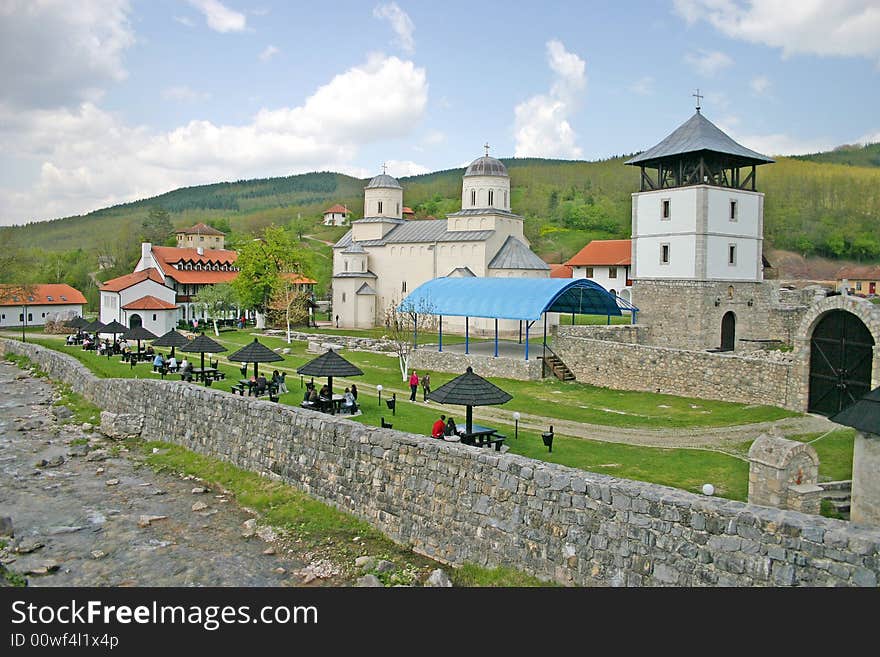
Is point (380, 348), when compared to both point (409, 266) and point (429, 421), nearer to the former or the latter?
point (409, 266)

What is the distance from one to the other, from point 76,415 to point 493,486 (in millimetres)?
20371

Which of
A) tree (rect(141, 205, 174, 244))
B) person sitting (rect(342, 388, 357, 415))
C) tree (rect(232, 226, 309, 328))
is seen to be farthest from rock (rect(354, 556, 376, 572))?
tree (rect(141, 205, 174, 244))

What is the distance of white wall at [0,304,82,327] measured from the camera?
189 ft

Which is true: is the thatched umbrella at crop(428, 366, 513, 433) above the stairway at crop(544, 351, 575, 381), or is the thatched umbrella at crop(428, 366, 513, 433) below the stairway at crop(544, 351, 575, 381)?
above

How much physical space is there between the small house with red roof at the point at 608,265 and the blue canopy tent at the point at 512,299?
81.5ft

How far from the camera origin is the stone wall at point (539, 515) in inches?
304

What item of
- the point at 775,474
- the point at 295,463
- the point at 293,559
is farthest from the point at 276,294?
the point at 775,474

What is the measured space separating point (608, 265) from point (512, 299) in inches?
1228

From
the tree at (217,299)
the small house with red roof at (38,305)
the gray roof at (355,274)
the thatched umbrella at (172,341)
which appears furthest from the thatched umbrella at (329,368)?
the small house with red roof at (38,305)

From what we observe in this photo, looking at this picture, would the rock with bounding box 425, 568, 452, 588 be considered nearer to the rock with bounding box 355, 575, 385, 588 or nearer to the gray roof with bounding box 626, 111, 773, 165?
the rock with bounding box 355, 575, 385, 588

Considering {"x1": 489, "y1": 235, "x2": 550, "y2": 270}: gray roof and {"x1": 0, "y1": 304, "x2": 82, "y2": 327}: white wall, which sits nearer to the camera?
{"x1": 489, "y1": 235, "x2": 550, "y2": 270}: gray roof

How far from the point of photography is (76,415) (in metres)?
25.7

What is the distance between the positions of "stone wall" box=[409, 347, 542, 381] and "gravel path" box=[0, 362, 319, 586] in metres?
14.2

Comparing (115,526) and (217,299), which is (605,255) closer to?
(217,299)
